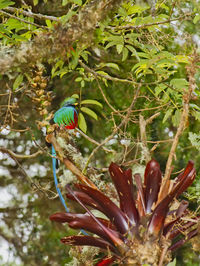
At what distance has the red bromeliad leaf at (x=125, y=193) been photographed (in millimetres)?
875

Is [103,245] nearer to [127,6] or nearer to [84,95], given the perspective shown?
[127,6]

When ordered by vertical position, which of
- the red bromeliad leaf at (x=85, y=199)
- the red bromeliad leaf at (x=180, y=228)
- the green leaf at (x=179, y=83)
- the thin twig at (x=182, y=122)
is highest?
the thin twig at (x=182, y=122)

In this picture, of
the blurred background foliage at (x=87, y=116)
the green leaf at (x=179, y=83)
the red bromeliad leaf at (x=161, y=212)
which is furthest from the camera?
the blurred background foliage at (x=87, y=116)

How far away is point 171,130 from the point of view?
203 cm

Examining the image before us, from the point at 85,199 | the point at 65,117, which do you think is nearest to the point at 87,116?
the point at 65,117

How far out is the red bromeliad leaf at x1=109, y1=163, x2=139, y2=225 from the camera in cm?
87

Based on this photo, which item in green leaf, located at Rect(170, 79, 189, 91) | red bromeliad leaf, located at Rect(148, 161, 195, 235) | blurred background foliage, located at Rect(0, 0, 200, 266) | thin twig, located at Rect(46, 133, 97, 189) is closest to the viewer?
red bromeliad leaf, located at Rect(148, 161, 195, 235)

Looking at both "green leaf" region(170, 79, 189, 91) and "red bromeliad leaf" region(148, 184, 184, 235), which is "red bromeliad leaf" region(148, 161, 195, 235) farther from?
"green leaf" region(170, 79, 189, 91)

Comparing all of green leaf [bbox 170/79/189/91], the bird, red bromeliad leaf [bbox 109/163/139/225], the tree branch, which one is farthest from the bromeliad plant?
the bird

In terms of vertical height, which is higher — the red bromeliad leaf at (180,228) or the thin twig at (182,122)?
the thin twig at (182,122)

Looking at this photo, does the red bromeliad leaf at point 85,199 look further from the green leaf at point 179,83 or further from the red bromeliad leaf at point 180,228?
the green leaf at point 179,83

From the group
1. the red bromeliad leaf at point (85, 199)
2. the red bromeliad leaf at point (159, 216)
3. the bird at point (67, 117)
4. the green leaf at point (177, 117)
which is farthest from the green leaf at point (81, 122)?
the red bromeliad leaf at point (159, 216)

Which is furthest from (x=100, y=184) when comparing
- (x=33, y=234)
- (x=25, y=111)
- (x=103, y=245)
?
(x=33, y=234)

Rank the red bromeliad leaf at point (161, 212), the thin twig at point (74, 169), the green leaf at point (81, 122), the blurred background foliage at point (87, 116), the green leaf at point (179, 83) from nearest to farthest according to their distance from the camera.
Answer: the red bromeliad leaf at point (161, 212) → the thin twig at point (74, 169) → the green leaf at point (179, 83) → the blurred background foliage at point (87, 116) → the green leaf at point (81, 122)
